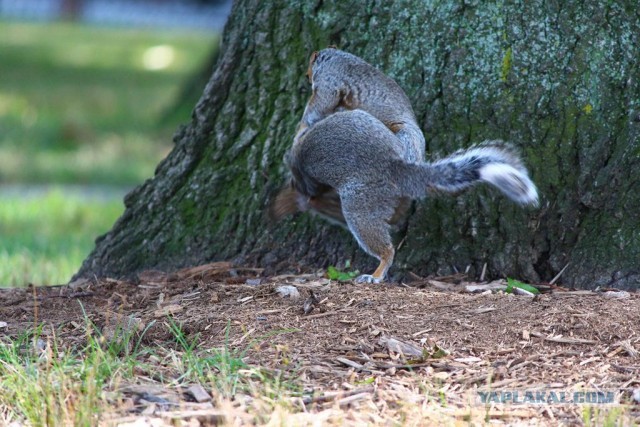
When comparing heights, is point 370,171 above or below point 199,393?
above

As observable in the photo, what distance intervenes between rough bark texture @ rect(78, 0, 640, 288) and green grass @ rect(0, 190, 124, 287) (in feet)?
3.41

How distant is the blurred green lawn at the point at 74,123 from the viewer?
25.7 ft

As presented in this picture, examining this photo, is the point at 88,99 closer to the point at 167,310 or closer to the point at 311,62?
the point at 311,62

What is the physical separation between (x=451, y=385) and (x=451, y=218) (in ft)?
4.78

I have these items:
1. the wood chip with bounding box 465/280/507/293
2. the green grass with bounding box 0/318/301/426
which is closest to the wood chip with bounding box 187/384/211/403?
the green grass with bounding box 0/318/301/426

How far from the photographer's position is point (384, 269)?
4.66 metres

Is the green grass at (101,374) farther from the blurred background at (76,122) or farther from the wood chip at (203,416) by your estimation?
the blurred background at (76,122)

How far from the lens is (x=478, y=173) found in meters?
4.30

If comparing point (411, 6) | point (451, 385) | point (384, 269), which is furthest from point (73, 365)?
point (411, 6)

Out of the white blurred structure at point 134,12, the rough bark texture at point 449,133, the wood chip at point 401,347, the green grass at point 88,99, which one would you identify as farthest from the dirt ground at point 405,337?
the white blurred structure at point 134,12

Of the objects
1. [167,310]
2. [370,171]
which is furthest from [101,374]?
[370,171]

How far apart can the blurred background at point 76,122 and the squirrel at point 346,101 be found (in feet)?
6.48

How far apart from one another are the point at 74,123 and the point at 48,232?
559 cm

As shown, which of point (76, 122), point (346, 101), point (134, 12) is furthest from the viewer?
point (134, 12)
